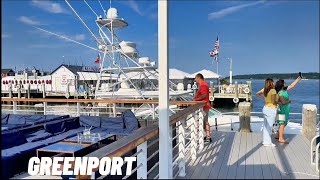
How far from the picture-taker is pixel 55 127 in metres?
6.47

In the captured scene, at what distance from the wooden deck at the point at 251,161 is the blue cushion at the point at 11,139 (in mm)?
3086

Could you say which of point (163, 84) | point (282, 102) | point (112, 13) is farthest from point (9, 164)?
point (112, 13)

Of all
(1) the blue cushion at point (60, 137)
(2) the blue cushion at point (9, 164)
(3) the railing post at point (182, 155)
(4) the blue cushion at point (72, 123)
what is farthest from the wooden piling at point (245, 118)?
(2) the blue cushion at point (9, 164)

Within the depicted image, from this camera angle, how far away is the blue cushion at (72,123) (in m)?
6.81

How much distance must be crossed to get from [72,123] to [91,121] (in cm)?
46

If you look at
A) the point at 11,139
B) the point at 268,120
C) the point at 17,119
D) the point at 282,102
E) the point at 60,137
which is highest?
the point at 282,102

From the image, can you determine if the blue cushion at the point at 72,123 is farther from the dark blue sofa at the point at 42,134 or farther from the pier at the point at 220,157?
the pier at the point at 220,157

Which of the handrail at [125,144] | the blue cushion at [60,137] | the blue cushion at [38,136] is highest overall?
the handrail at [125,144]

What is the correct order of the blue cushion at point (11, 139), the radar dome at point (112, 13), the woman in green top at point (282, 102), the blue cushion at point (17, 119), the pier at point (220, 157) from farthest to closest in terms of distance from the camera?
the radar dome at point (112, 13) < the blue cushion at point (17, 119) < the woman in green top at point (282, 102) < the blue cushion at point (11, 139) < the pier at point (220, 157)

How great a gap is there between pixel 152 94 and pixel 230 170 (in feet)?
35.3

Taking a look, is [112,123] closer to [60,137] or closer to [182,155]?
[60,137]

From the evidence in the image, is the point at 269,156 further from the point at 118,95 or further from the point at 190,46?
the point at 118,95

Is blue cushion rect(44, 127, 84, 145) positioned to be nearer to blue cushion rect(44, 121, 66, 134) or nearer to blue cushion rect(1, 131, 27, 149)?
blue cushion rect(44, 121, 66, 134)

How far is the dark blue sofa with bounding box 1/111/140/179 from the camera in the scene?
14.5 ft
